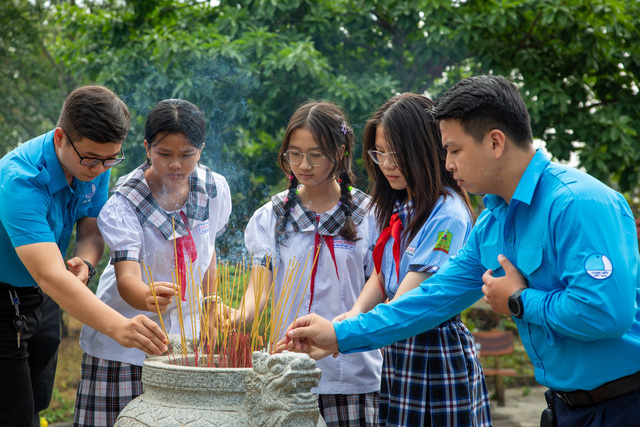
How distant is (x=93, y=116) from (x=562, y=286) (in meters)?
1.52

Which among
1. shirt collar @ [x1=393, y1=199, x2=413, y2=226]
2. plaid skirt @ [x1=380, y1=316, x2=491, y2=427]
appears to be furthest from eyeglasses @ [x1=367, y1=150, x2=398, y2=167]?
plaid skirt @ [x1=380, y1=316, x2=491, y2=427]

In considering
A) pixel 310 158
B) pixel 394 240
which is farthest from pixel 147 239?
pixel 394 240

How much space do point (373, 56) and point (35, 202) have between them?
3.36m

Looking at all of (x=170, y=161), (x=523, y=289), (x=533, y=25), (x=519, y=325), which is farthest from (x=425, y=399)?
(x=533, y=25)

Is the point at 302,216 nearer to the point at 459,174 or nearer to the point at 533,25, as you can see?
the point at 459,174

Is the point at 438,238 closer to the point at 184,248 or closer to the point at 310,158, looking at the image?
the point at 310,158

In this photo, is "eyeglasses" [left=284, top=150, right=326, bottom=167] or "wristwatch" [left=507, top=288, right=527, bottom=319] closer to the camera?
"wristwatch" [left=507, top=288, right=527, bottom=319]

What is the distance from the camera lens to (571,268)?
4.90 ft

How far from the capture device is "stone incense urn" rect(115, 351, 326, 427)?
5.03 ft

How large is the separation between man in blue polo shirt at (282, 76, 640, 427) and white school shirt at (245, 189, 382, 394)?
41 centimetres

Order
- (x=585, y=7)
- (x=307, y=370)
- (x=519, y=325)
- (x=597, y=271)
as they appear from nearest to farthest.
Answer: (x=597, y=271) → (x=307, y=370) → (x=519, y=325) → (x=585, y=7)

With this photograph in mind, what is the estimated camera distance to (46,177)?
2094 millimetres

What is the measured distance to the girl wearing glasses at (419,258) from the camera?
2025 millimetres

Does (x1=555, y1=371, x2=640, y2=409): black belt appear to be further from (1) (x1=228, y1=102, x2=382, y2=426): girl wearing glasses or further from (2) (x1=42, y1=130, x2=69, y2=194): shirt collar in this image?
(2) (x1=42, y1=130, x2=69, y2=194): shirt collar
